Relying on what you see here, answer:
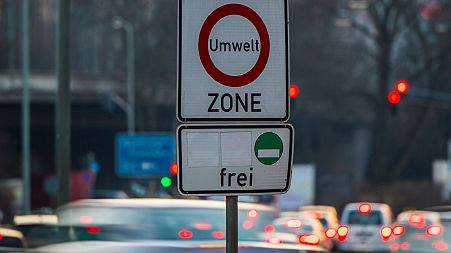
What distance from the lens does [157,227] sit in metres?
A: 11.1

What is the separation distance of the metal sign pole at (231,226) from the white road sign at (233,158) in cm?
7

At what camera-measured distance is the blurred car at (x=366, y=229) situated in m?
34.7

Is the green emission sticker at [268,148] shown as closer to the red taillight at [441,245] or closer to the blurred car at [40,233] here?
the blurred car at [40,233]

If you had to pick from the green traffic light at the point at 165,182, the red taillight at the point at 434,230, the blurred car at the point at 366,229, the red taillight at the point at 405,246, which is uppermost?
the green traffic light at the point at 165,182

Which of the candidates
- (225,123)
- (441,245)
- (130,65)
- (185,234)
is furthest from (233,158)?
(130,65)

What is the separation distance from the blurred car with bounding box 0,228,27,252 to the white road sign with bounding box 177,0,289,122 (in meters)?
Result: 7.58

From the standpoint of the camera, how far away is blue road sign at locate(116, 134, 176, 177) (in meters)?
37.8

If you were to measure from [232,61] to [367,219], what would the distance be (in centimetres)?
3159

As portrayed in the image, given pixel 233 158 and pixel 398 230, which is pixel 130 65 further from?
pixel 233 158

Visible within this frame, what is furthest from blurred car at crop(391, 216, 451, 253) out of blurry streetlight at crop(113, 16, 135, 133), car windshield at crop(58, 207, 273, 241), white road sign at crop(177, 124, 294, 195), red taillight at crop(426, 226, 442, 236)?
blurry streetlight at crop(113, 16, 135, 133)

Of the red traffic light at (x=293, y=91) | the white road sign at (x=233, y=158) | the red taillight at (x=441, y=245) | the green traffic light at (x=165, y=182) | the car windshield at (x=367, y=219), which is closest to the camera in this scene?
the white road sign at (x=233, y=158)

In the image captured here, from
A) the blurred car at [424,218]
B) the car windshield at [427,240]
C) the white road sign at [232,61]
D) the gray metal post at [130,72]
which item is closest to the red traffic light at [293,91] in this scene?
the blurred car at [424,218]

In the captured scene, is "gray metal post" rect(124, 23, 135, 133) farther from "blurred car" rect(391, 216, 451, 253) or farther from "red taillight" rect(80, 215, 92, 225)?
"red taillight" rect(80, 215, 92, 225)

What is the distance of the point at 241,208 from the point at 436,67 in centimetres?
3424
